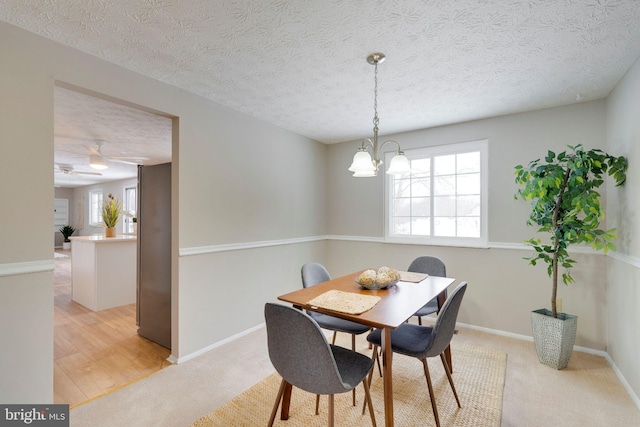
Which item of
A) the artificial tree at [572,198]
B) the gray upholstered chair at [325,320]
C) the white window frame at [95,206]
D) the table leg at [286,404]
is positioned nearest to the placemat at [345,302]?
the gray upholstered chair at [325,320]

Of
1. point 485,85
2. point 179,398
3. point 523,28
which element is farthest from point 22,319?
point 485,85

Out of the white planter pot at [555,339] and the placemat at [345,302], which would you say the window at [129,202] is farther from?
the white planter pot at [555,339]

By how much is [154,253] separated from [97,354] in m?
1.03

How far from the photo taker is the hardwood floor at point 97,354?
221cm

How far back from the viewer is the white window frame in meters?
9.21

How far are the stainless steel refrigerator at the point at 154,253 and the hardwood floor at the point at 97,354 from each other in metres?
0.20

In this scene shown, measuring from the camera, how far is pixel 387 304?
1787mm

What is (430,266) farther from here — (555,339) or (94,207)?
(94,207)

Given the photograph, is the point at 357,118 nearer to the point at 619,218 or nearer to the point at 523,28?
the point at 523,28

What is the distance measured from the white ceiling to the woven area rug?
2416 millimetres

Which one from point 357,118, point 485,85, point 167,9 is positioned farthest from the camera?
point 357,118

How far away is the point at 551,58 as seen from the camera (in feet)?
6.69

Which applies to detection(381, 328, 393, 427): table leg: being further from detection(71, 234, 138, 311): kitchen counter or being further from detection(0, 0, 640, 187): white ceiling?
detection(71, 234, 138, 311): kitchen counter

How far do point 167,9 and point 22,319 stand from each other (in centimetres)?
200
